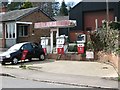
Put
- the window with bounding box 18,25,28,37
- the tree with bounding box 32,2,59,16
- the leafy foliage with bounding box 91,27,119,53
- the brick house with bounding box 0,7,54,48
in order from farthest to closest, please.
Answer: the tree with bounding box 32,2,59,16 < the window with bounding box 18,25,28,37 < the brick house with bounding box 0,7,54,48 < the leafy foliage with bounding box 91,27,119,53

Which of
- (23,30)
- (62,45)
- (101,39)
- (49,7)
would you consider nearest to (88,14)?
(23,30)

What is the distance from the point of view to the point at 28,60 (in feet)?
80.5

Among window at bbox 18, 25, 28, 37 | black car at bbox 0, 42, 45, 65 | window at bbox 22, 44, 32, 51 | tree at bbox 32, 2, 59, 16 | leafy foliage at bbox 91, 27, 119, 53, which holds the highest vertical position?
tree at bbox 32, 2, 59, 16

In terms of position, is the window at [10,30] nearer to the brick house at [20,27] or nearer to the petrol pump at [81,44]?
the brick house at [20,27]

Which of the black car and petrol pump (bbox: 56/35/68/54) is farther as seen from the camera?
petrol pump (bbox: 56/35/68/54)

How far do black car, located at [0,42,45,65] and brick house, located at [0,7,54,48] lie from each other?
49.8ft

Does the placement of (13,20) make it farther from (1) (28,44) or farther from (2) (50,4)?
(2) (50,4)

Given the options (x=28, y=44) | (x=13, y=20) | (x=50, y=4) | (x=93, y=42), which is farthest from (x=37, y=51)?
(x=50, y=4)

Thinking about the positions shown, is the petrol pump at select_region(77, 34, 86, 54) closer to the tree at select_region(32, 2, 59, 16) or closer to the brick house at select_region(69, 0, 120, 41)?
the brick house at select_region(69, 0, 120, 41)

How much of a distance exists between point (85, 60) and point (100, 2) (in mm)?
21824

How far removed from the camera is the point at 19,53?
22953 mm

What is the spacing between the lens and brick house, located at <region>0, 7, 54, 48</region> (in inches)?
1567

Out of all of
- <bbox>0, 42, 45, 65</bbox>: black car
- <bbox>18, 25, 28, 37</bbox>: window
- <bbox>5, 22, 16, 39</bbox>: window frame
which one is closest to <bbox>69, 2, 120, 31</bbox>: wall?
<bbox>18, 25, 28, 37</bbox>: window

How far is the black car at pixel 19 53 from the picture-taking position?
73.5ft
